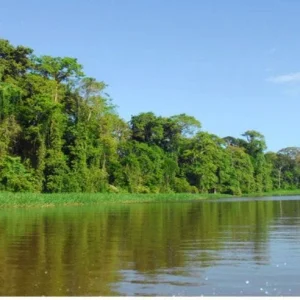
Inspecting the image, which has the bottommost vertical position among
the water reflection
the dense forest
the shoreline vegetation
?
the water reflection

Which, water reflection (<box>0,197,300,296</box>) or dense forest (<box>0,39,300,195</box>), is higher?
dense forest (<box>0,39,300,195</box>)

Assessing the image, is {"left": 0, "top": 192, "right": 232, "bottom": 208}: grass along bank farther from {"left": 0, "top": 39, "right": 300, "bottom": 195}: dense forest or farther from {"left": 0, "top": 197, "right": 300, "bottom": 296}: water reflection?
{"left": 0, "top": 197, "right": 300, "bottom": 296}: water reflection

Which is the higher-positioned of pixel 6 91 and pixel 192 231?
pixel 6 91

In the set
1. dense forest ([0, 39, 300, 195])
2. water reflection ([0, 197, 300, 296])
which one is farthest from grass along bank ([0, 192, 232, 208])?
water reflection ([0, 197, 300, 296])

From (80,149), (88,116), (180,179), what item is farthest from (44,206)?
(180,179)

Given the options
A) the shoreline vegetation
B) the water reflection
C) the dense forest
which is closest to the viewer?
the water reflection

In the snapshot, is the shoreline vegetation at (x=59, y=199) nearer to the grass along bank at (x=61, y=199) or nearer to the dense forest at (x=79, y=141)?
the grass along bank at (x=61, y=199)

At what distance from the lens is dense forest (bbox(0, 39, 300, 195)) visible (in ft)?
177

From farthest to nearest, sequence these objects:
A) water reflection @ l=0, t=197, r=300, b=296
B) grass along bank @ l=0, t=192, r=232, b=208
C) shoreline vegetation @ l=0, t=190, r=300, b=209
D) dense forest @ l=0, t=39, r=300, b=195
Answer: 1. dense forest @ l=0, t=39, r=300, b=195
2. grass along bank @ l=0, t=192, r=232, b=208
3. shoreline vegetation @ l=0, t=190, r=300, b=209
4. water reflection @ l=0, t=197, r=300, b=296

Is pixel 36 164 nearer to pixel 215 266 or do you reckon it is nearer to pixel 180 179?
pixel 180 179

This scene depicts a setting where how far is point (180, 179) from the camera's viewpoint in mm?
79812

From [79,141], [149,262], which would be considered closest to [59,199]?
[79,141]

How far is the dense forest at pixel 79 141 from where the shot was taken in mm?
53841

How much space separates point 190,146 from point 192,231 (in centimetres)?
6675
